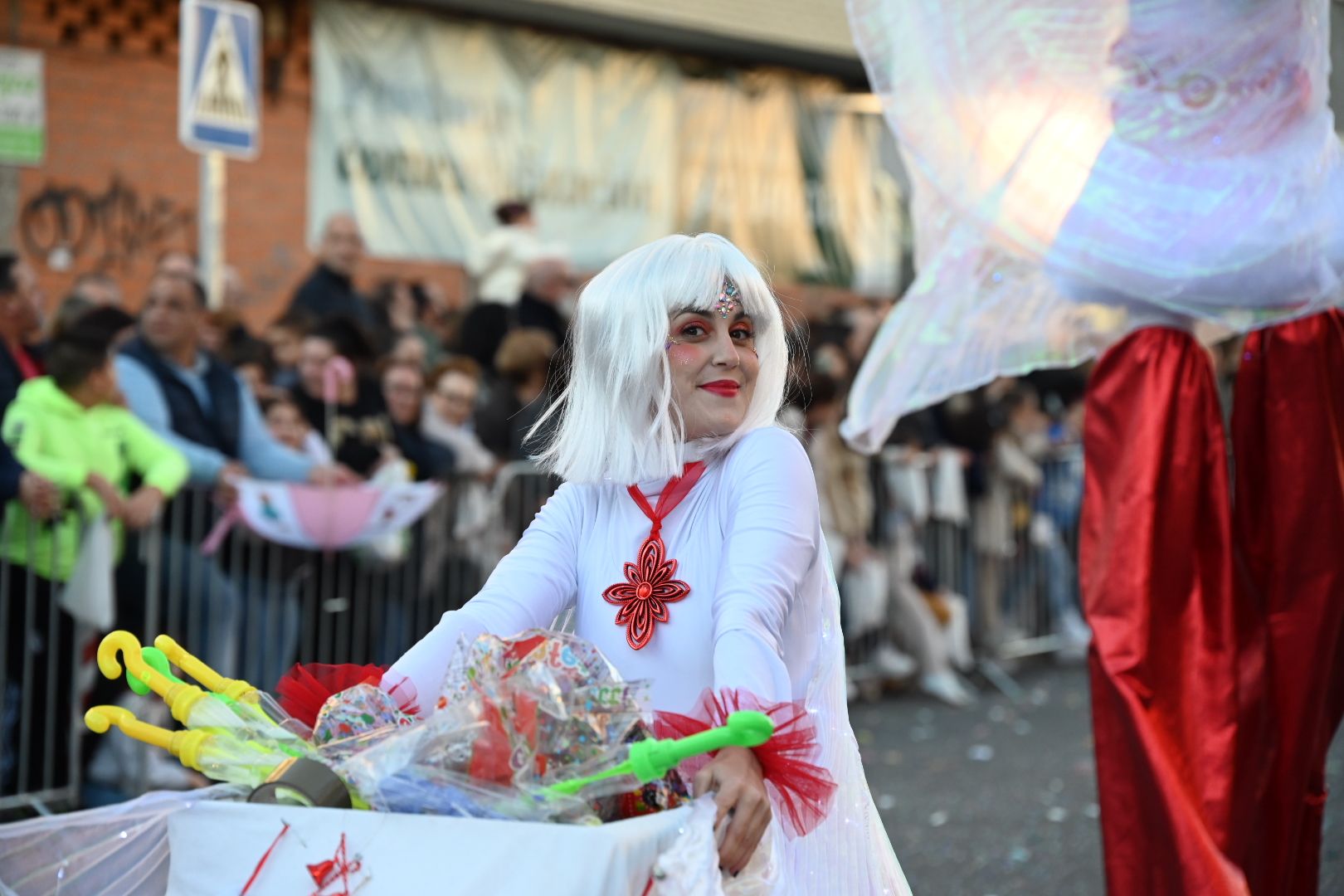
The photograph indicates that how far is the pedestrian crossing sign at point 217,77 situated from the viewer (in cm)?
791

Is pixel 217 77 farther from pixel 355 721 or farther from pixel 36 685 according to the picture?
pixel 355 721

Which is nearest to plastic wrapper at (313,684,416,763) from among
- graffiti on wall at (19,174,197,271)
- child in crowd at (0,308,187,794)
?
child in crowd at (0,308,187,794)

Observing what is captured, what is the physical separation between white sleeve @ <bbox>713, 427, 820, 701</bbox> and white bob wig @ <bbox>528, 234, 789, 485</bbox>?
0.34 feet

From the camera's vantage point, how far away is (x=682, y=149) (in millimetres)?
15664

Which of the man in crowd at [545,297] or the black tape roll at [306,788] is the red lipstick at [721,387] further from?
the man in crowd at [545,297]

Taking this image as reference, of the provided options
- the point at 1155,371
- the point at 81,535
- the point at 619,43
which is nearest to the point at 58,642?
the point at 81,535

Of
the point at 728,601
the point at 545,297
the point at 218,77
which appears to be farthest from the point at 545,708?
the point at 545,297

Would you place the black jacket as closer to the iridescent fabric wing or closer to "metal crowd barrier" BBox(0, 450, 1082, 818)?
"metal crowd barrier" BBox(0, 450, 1082, 818)

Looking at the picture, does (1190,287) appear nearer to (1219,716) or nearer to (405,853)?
(1219,716)

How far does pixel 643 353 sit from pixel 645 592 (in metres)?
0.40

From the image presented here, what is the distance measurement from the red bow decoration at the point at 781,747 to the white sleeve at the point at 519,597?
0.38 m

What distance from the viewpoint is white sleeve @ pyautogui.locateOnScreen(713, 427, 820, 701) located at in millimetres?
2541

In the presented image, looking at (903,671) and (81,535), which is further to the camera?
(903,671)

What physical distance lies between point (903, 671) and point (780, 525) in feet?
22.3
